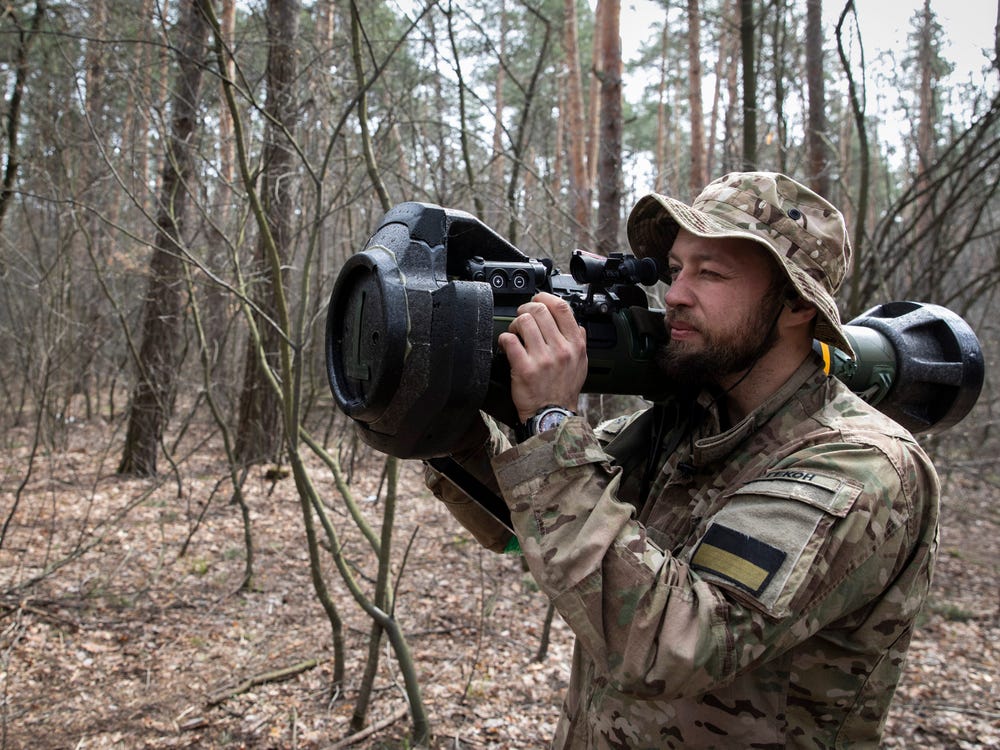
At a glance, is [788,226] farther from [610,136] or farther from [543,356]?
[610,136]

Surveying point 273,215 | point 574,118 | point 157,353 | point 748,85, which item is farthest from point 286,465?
point 574,118

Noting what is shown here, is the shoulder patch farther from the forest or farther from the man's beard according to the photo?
the forest

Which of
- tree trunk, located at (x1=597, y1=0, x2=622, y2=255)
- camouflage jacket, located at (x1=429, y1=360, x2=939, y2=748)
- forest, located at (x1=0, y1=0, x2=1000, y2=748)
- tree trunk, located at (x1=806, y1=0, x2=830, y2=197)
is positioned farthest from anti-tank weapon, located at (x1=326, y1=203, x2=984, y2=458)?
tree trunk, located at (x1=806, y1=0, x2=830, y2=197)

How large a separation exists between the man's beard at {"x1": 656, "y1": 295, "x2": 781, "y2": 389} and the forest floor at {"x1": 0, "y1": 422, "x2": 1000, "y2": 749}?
5.59 ft

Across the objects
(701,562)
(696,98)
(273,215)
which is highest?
(696,98)

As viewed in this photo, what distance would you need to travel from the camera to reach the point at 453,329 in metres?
1.25

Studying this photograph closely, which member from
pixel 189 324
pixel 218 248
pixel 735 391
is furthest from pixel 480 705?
pixel 189 324

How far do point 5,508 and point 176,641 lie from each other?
3060 mm

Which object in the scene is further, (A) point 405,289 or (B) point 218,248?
(B) point 218,248

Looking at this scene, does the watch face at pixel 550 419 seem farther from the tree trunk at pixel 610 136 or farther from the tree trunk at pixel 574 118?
the tree trunk at pixel 574 118

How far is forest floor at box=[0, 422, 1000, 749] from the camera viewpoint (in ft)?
11.5

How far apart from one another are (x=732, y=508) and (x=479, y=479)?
1.82 ft

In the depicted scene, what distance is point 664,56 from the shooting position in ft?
66.4

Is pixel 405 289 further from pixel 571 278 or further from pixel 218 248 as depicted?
pixel 218 248
